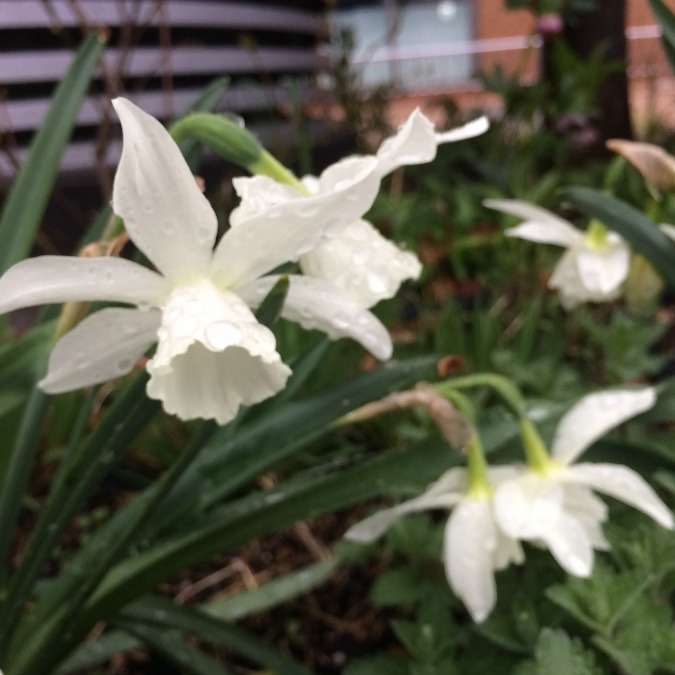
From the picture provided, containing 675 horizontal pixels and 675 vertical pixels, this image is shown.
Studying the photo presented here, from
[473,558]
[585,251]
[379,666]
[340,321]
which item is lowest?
[379,666]

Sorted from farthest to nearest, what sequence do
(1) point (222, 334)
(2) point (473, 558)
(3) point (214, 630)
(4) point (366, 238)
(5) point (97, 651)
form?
(5) point (97, 651) → (3) point (214, 630) → (2) point (473, 558) → (4) point (366, 238) → (1) point (222, 334)

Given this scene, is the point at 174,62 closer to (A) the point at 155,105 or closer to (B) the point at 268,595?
(A) the point at 155,105

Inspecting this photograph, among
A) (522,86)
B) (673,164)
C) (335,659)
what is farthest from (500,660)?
(522,86)

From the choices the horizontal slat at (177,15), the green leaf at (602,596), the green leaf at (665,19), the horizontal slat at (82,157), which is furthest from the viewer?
the horizontal slat at (82,157)

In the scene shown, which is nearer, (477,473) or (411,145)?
(411,145)

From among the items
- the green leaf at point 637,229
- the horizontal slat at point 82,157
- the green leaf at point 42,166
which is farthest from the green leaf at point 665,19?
the horizontal slat at point 82,157

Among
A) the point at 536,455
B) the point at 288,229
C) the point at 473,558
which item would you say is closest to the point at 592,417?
the point at 536,455

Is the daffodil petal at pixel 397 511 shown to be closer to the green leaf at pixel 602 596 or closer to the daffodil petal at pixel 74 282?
the green leaf at pixel 602 596

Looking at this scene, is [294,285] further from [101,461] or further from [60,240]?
[60,240]
